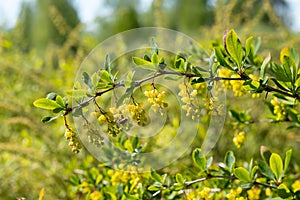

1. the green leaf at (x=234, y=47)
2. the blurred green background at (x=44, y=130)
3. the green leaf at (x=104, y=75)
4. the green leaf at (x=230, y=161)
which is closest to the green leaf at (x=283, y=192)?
the green leaf at (x=230, y=161)

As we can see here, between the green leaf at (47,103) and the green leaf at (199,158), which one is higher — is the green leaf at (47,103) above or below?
above

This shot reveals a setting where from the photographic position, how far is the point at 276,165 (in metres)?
0.93

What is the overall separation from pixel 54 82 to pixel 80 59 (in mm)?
267

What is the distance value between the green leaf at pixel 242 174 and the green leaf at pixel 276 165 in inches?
2.1

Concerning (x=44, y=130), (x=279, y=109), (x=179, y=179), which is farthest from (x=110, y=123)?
(x=44, y=130)

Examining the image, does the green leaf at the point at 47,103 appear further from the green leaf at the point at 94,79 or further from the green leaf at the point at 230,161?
the green leaf at the point at 230,161

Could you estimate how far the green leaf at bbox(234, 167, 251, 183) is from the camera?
909mm

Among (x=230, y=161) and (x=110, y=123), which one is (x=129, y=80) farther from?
(x=230, y=161)

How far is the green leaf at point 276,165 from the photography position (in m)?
0.91

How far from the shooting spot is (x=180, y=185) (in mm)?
948

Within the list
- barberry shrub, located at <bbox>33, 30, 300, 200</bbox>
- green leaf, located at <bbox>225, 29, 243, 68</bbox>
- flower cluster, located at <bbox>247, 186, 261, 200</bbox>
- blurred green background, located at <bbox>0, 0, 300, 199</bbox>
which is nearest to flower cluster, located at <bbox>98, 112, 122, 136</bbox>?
barberry shrub, located at <bbox>33, 30, 300, 200</bbox>

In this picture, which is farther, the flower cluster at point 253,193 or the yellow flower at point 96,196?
the yellow flower at point 96,196

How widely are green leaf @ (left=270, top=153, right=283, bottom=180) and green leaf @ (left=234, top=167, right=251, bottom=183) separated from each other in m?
0.05

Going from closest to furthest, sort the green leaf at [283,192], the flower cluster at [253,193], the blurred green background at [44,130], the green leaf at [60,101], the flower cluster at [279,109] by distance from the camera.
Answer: the green leaf at [60,101] → the green leaf at [283,192] → the flower cluster at [253,193] → the flower cluster at [279,109] → the blurred green background at [44,130]
